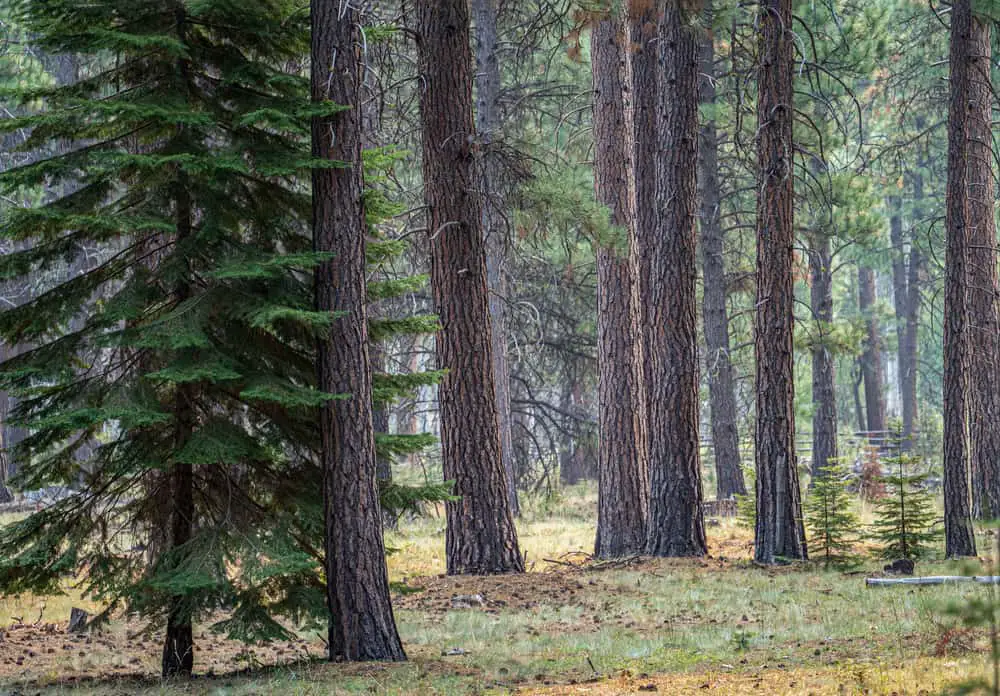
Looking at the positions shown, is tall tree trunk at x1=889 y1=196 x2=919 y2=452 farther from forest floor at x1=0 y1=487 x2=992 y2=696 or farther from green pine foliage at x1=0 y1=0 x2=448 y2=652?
green pine foliage at x1=0 y1=0 x2=448 y2=652

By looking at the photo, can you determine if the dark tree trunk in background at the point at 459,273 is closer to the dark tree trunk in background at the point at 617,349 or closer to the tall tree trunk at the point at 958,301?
the dark tree trunk in background at the point at 617,349

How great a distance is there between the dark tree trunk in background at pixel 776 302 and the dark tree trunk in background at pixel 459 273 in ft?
12.0

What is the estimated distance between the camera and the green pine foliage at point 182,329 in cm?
774

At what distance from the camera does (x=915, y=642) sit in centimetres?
805

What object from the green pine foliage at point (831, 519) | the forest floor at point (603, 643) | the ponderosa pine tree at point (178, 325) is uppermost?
the ponderosa pine tree at point (178, 325)

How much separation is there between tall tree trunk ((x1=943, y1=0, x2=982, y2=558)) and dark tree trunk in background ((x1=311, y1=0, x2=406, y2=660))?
8061 millimetres

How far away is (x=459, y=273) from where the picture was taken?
1252 cm

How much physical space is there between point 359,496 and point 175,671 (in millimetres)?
2101

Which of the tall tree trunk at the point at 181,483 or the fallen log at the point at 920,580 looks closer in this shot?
the tall tree trunk at the point at 181,483

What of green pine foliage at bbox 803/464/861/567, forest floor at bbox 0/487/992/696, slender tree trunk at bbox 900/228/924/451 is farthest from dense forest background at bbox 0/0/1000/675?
slender tree trunk at bbox 900/228/924/451

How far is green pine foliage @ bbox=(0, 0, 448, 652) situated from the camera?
25.4 feet

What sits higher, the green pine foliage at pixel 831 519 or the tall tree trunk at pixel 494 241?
the tall tree trunk at pixel 494 241

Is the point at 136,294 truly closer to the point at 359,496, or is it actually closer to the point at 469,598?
the point at 359,496

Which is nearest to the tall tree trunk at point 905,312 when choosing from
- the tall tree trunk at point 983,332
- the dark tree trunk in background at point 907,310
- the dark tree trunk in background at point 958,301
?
the dark tree trunk in background at point 907,310
